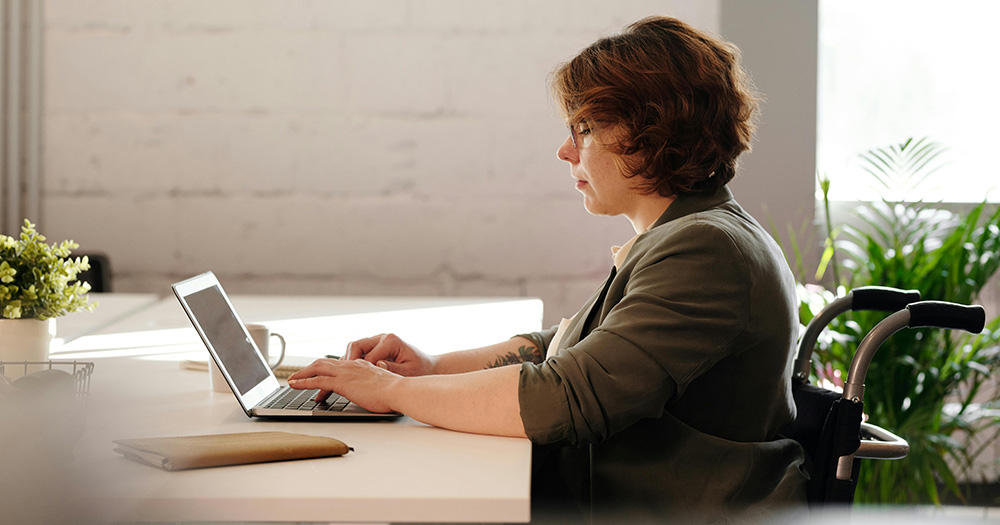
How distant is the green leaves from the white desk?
15 cm

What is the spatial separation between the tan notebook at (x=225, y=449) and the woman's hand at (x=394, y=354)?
0.43 meters

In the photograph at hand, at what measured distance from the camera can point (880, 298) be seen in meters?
1.34

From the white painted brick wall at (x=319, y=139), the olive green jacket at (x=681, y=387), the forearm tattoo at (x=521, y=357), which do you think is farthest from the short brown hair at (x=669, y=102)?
the white painted brick wall at (x=319, y=139)

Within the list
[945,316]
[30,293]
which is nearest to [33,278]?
[30,293]

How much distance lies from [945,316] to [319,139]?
7.33 feet

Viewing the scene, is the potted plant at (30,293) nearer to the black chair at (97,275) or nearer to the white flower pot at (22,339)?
the white flower pot at (22,339)

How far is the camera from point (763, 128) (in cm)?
295

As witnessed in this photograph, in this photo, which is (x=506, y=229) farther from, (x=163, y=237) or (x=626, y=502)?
(x=626, y=502)

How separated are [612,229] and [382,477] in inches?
86.4

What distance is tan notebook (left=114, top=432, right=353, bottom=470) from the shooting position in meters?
0.92

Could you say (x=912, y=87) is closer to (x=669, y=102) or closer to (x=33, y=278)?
(x=669, y=102)

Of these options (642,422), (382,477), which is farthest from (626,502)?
(382,477)

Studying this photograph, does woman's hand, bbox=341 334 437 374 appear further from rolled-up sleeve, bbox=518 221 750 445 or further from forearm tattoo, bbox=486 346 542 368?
rolled-up sleeve, bbox=518 221 750 445

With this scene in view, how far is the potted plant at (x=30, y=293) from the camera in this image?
124 centimetres
